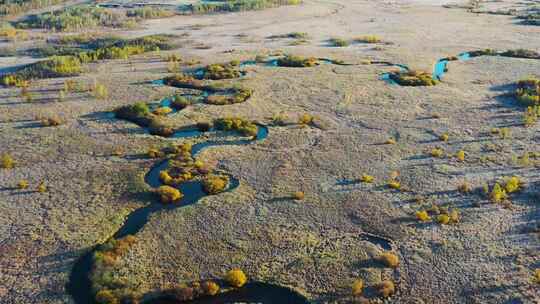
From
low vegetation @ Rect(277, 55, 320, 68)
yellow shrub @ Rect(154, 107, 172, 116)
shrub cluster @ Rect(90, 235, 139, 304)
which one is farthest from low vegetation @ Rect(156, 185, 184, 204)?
low vegetation @ Rect(277, 55, 320, 68)

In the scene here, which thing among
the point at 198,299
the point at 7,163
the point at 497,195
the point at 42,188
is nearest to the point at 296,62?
the point at 497,195

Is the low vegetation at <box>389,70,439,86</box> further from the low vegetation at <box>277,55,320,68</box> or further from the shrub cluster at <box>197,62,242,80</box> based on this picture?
the shrub cluster at <box>197,62,242,80</box>

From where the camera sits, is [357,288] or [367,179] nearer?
[357,288]

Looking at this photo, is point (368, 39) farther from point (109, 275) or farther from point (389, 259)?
point (109, 275)

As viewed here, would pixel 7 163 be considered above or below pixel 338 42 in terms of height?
below

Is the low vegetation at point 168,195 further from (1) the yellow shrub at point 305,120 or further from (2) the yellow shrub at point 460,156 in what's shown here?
(2) the yellow shrub at point 460,156

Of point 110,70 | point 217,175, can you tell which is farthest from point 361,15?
point 217,175

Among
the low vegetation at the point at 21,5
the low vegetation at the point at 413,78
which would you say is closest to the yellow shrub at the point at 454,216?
the low vegetation at the point at 413,78

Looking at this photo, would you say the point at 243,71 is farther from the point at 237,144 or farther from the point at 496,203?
the point at 496,203
